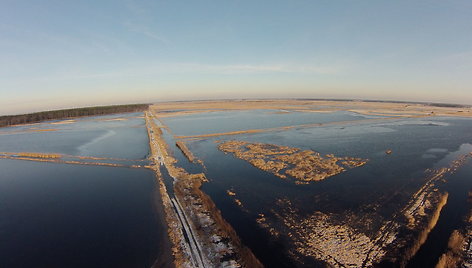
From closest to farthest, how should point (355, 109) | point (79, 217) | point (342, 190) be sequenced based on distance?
point (79, 217) < point (342, 190) < point (355, 109)

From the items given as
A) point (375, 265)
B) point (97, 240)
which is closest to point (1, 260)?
point (97, 240)

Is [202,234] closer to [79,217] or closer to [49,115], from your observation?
[79,217]

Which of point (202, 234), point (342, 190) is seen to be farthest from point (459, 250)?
point (202, 234)

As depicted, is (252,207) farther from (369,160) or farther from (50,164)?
(50,164)

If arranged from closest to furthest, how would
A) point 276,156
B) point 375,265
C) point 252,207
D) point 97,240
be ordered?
point 375,265 → point 97,240 → point 252,207 → point 276,156

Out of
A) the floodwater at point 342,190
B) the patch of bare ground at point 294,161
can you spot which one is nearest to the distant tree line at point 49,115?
the floodwater at point 342,190

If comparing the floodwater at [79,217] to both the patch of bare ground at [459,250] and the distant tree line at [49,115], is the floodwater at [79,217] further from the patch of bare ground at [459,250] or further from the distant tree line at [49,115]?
the distant tree line at [49,115]
